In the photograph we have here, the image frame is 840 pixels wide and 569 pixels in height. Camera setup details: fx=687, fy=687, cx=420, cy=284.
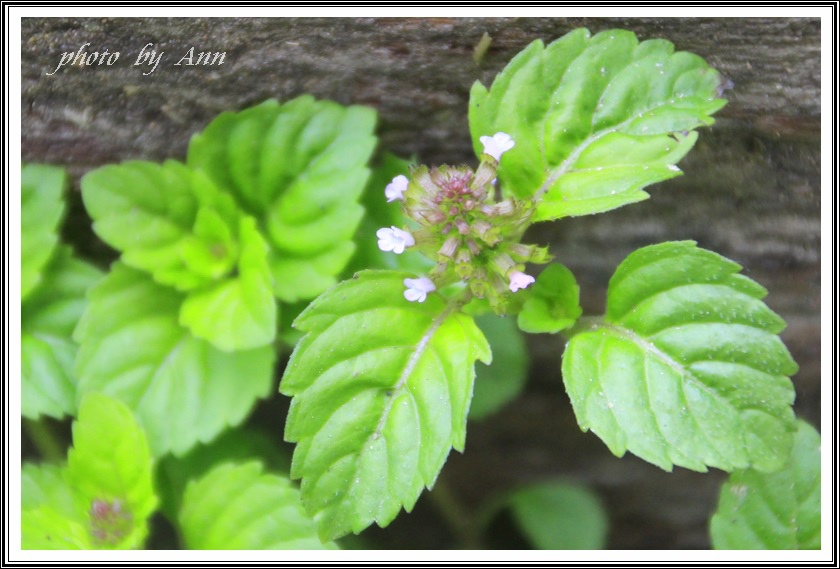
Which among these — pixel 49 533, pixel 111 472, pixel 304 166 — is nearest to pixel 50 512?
pixel 49 533

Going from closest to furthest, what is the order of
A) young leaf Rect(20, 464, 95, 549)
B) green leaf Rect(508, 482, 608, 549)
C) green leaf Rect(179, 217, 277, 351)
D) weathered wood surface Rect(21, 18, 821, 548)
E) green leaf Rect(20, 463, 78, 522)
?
weathered wood surface Rect(21, 18, 821, 548) → green leaf Rect(179, 217, 277, 351) → young leaf Rect(20, 464, 95, 549) → green leaf Rect(20, 463, 78, 522) → green leaf Rect(508, 482, 608, 549)

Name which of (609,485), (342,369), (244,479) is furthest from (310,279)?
(609,485)

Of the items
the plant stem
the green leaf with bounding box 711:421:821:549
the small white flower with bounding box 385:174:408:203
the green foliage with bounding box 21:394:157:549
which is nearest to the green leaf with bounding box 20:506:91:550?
the green foliage with bounding box 21:394:157:549

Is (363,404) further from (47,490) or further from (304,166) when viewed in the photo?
(47,490)

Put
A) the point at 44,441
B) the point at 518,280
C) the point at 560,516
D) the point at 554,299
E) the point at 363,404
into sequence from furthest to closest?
the point at 560,516 → the point at 44,441 → the point at 554,299 → the point at 363,404 → the point at 518,280

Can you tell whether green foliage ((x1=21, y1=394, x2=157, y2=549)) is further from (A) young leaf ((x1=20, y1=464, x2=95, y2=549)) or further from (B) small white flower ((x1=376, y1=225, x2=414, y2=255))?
(B) small white flower ((x1=376, y1=225, x2=414, y2=255))

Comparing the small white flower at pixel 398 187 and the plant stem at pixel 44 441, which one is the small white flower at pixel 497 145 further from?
the plant stem at pixel 44 441
